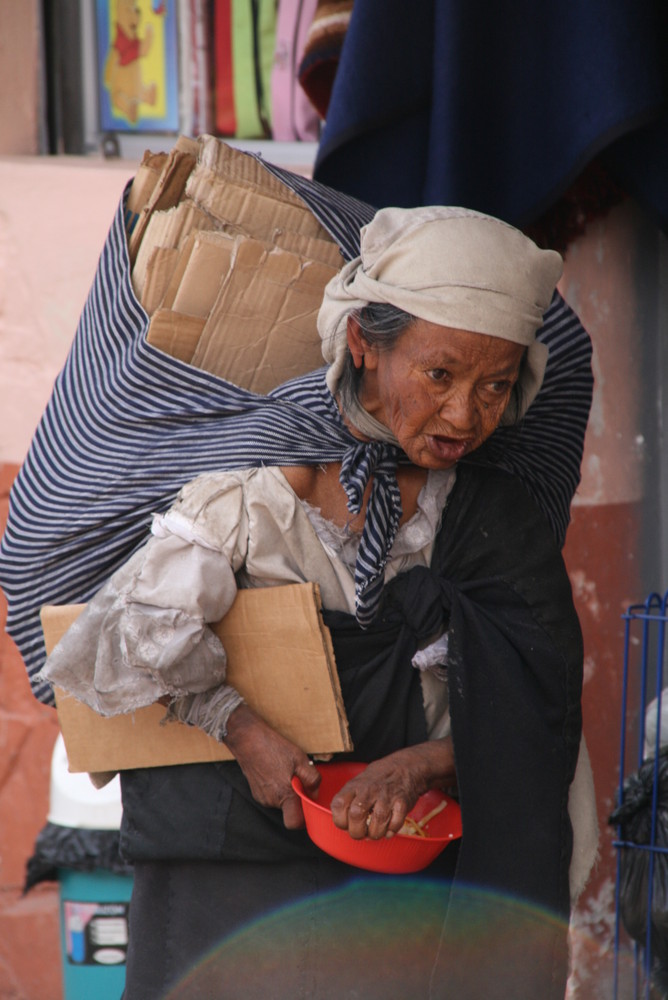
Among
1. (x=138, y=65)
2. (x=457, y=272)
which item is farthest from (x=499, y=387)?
(x=138, y=65)

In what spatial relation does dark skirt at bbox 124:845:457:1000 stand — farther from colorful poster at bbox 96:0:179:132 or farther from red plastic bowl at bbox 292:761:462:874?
colorful poster at bbox 96:0:179:132

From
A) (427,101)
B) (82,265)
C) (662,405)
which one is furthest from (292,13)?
(662,405)

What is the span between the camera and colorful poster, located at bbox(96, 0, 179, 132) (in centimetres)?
368

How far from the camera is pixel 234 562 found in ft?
6.33

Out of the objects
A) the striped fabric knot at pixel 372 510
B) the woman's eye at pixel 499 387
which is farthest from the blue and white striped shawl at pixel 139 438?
the woman's eye at pixel 499 387

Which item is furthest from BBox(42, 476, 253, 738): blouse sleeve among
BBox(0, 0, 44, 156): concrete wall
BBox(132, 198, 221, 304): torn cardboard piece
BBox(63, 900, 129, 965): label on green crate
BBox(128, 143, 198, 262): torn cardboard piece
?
BBox(0, 0, 44, 156): concrete wall

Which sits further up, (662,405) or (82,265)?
(82,265)

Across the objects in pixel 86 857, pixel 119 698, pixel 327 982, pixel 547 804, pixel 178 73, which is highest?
pixel 178 73

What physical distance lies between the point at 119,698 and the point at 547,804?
0.78 meters

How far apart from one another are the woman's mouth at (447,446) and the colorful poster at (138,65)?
225 cm

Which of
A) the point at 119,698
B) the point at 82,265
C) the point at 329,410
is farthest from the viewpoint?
the point at 82,265

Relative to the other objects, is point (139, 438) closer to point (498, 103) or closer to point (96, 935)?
point (96, 935)

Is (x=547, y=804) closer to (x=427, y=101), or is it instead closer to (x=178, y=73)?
(x=427, y=101)

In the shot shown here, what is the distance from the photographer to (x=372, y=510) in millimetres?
1962
